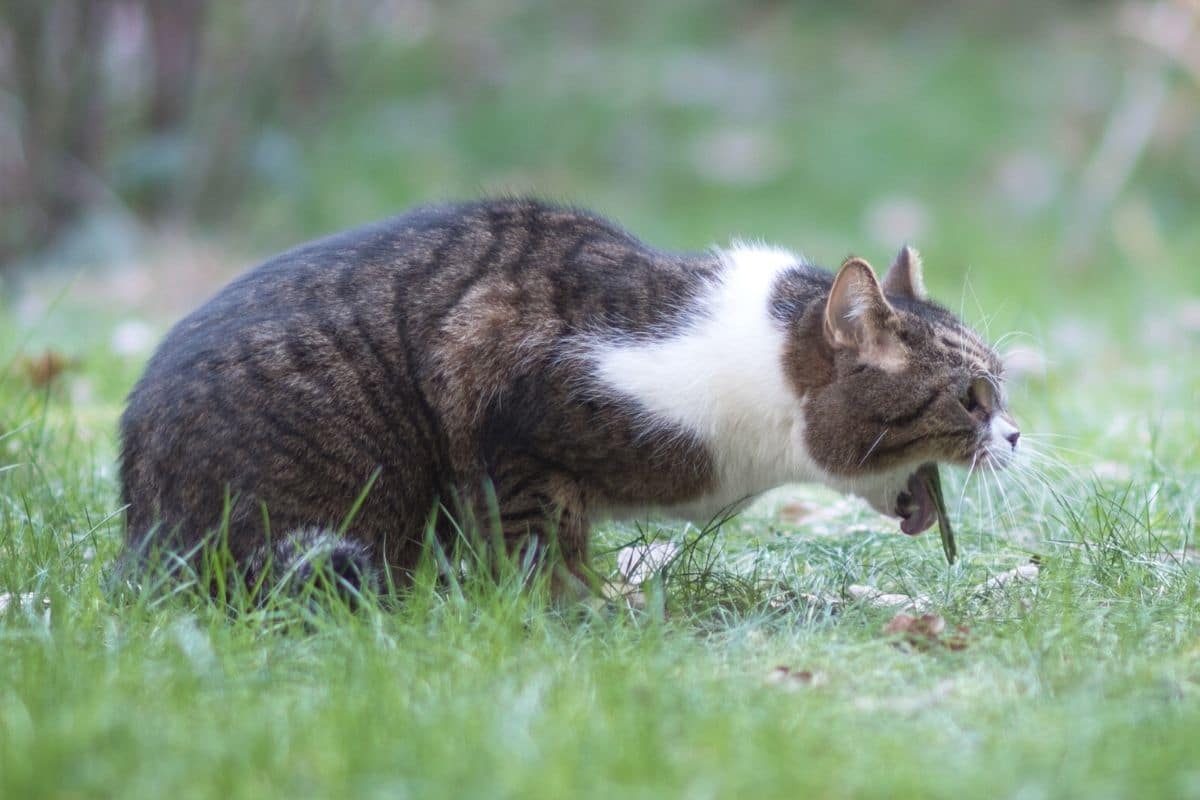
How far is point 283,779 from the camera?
1826mm

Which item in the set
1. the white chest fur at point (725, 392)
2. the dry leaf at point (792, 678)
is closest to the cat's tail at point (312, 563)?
the white chest fur at point (725, 392)

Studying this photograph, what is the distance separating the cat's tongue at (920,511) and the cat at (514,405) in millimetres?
119

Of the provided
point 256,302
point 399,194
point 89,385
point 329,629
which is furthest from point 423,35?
point 329,629

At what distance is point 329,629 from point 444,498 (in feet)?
1.98

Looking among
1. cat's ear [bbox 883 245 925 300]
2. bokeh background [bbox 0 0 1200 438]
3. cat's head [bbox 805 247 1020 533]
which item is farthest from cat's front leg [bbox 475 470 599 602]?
bokeh background [bbox 0 0 1200 438]

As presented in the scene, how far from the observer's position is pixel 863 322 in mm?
2885

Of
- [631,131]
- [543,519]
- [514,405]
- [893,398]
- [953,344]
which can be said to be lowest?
[543,519]

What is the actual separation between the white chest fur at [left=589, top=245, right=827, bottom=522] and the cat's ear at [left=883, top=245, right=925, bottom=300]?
0.32 m

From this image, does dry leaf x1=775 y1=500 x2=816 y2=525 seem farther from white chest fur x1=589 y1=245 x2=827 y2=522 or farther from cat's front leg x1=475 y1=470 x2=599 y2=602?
cat's front leg x1=475 y1=470 x2=599 y2=602

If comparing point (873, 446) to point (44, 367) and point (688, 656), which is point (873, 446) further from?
point (44, 367)

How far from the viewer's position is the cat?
2.77m

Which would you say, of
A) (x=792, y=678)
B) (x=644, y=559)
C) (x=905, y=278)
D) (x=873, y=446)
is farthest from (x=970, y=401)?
(x=792, y=678)

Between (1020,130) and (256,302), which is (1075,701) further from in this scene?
(1020,130)

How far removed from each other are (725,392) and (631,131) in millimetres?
6773
